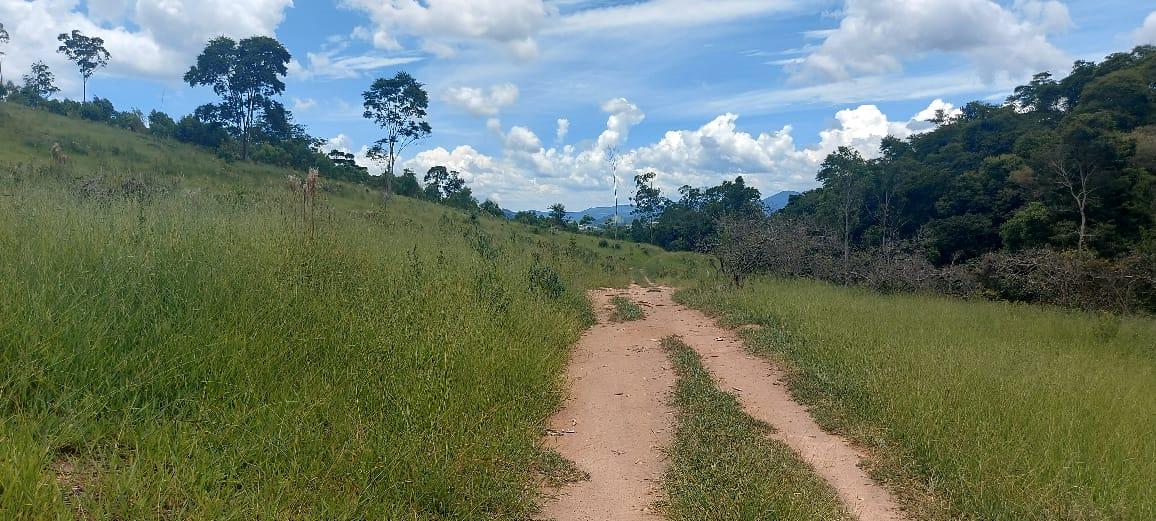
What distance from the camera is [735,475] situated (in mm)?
4074

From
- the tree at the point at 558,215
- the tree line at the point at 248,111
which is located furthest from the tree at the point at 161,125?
the tree at the point at 558,215

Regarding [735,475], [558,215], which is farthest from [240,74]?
[735,475]

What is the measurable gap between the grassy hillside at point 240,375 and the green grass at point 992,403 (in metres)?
2.87

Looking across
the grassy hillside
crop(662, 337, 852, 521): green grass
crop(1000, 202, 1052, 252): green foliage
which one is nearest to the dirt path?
crop(662, 337, 852, 521): green grass

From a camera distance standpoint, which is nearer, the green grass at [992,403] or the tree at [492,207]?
the green grass at [992,403]

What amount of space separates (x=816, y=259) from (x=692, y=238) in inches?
1014

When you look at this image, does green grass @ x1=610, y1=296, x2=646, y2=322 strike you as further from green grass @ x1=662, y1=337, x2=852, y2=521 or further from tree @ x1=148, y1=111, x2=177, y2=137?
tree @ x1=148, y1=111, x2=177, y2=137

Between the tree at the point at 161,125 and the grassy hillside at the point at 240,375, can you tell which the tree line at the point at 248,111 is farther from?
the grassy hillside at the point at 240,375

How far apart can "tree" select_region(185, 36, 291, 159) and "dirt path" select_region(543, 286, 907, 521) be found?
1515 inches

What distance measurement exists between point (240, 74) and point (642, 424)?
44572mm

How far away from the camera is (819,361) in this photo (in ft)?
24.5

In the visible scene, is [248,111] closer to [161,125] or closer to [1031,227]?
[161,125]

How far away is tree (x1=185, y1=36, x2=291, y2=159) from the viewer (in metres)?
39.9

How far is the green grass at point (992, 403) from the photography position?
381cm
